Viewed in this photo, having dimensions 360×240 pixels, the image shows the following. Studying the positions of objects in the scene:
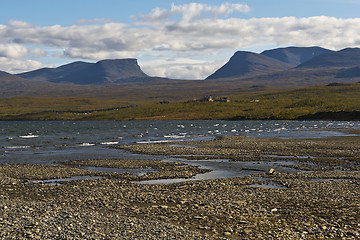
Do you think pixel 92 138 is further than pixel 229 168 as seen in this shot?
Yes

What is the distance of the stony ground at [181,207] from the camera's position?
17359 mm

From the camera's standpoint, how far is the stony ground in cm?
1736

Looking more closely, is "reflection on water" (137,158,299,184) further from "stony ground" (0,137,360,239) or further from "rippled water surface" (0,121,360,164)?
"rippled water surface" (0,121,360,164)

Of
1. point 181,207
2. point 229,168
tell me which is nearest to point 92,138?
point 229,168

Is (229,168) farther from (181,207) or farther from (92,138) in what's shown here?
(92,138)

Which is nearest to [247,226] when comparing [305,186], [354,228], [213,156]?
[354,228]

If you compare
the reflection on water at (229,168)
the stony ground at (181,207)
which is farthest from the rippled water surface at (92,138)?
the stony ground at (181,207)

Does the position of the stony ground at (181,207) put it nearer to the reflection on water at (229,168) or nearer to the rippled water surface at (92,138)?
the reflection on water at (229,168)

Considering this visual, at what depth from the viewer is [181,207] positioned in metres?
21.9

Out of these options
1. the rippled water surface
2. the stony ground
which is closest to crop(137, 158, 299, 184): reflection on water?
the stony ground

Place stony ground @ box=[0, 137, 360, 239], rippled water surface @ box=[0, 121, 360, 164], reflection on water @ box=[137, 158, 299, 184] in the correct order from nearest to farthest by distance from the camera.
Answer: stony ground @ box=[0, 137, 360, 239], reflection on water @ box=[137, 158, 299, 184], rippled water surface @ box=[0, 121, 360, 164]

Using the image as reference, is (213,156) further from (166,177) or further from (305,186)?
(305,186)

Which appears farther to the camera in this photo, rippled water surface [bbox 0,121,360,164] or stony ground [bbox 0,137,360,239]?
rippled water surface [bbox 0,121,360,164]

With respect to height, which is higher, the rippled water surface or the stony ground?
the stony ground
